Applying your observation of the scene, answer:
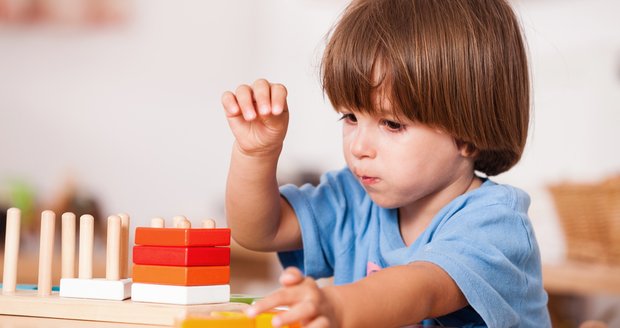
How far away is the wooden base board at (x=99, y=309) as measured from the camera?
696 mm

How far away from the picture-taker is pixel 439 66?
905 millimetres

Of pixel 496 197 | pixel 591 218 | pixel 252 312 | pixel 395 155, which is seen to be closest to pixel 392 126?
pixel 395 155

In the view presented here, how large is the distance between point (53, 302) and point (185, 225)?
0.47ft

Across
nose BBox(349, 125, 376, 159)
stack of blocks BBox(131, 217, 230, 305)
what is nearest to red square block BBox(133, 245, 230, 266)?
stack of blocks BBox(131, 217, 230, 305)

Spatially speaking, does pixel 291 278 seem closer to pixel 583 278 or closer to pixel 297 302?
pixel 297 302

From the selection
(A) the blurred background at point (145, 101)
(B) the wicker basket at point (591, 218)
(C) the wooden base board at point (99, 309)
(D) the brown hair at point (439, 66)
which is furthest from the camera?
(A) the blurred background at point (145, 101)

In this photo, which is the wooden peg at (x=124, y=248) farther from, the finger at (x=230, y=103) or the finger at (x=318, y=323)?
the finger at (x=318, y=323)

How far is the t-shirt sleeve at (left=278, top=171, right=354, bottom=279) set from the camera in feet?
3.57

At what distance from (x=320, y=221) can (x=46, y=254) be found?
0.41 m

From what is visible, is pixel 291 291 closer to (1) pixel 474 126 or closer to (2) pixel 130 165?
(1) pixel 474 126

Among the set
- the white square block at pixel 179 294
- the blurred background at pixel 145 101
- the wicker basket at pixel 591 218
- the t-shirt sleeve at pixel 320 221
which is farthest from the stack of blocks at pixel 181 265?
the blurred background at pixel 145 101

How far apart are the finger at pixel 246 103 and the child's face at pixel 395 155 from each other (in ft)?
0.46

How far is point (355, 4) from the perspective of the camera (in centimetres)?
104

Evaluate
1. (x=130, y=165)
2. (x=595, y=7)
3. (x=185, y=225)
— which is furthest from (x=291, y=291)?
(x=130, y=165)
